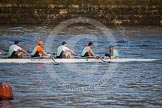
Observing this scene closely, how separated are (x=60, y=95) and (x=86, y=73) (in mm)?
7643

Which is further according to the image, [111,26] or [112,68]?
[111,26]

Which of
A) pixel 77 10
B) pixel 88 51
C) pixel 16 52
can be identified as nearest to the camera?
pixel 16 52

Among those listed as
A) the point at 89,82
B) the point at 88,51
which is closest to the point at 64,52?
the point at 88,51

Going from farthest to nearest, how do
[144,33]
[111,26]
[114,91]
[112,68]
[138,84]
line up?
[111,26] → [144,33] → [112,68] → [138,84] → [114,91]

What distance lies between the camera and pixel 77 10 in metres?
67.0

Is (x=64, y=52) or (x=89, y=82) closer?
(x=89, y=82)

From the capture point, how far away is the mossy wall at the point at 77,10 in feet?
219

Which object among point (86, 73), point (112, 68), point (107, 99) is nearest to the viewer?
point (107, 99)

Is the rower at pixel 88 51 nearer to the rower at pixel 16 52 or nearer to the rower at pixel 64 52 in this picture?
the rower at pixel 64 52

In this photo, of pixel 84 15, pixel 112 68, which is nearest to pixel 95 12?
pixel 84 15

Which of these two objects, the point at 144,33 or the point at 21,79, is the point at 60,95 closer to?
the point at 21,79

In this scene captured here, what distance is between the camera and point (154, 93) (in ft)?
97.3

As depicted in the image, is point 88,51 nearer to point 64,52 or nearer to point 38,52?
point 64,52

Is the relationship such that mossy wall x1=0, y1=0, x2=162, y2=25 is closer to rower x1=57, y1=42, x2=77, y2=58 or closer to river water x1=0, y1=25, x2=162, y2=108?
river water x1=0, y1=25, x2=162, y2=108
